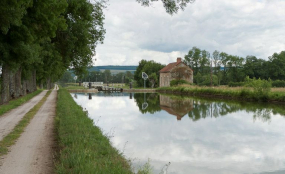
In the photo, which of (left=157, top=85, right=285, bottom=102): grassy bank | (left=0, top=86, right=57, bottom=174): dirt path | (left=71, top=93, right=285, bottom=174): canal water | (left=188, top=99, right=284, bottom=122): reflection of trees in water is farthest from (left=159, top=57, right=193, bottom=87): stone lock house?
(left=0, top=86, right=57, bottom=174): dirt path

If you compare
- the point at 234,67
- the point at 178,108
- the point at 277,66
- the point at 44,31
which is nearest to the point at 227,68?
the point at 234,67

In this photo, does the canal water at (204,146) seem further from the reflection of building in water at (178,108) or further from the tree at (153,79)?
the tree at (153,79)

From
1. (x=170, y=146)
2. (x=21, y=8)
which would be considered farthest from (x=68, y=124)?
(x=21, y=8)

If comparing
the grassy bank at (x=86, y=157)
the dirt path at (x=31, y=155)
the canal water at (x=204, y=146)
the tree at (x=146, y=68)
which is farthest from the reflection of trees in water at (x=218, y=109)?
the tree at (x=146, y=68)

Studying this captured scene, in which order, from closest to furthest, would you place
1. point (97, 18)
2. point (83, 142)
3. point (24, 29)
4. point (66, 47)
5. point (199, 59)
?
1. point (83, 142)
2. point (24, 29)
3. point (66, 47)
4. point (97, 18)
5. point (199, 59)

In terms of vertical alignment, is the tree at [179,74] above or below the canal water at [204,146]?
above

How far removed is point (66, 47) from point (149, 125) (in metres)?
8.80

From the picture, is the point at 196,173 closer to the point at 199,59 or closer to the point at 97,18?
the point at 97,18

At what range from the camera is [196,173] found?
7215 millimetres

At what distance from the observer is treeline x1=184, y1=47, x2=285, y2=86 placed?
74.4 m

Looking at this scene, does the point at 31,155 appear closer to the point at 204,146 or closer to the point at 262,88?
the point at 204,146

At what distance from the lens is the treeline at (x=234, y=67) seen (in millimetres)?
74438

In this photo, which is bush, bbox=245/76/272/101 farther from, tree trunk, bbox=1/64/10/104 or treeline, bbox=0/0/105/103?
tree trunk, bbox=1/64/10/104

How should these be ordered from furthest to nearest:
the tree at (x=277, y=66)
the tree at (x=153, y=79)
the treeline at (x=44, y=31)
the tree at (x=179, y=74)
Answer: the tree at (x=153, y=79)
the tree at (x=277, y=66)
the tree at (x=179, y=74)
the treeline at (x=44, y=31)
